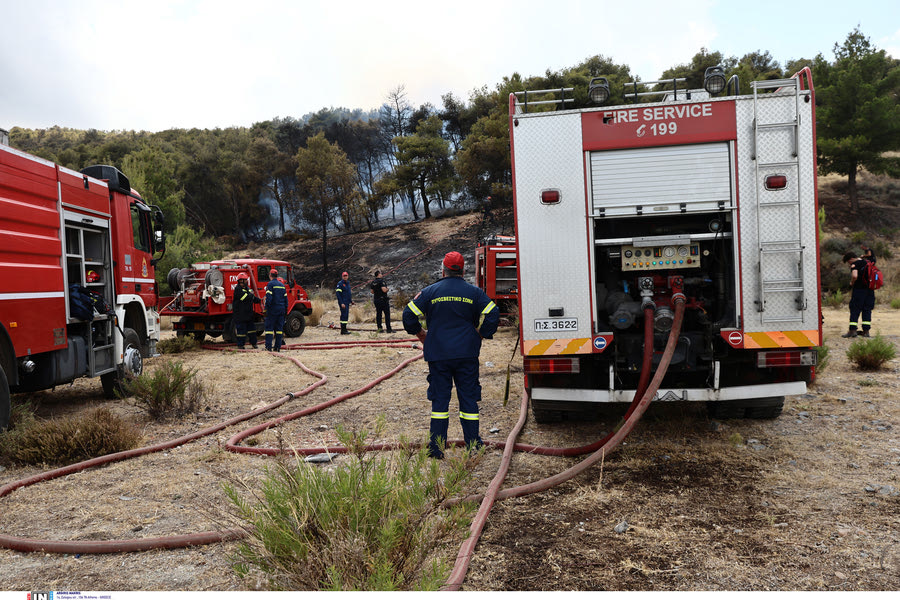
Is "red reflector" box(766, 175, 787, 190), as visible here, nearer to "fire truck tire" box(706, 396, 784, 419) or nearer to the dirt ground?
"fire truck tire" box(706, 396, 784, 419)

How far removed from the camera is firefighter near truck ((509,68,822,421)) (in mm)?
4820

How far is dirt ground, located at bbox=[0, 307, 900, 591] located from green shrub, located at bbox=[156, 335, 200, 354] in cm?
666

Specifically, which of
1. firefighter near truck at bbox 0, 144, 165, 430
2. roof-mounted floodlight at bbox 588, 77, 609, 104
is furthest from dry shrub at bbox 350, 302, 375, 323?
roof-mounted floodlight at bbox 588, 77, 609, 104

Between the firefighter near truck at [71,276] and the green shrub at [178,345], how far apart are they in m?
4.44

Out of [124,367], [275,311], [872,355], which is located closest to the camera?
[124,367]

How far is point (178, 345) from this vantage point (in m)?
13.5

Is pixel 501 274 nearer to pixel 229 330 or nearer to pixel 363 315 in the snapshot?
pixel 229 330

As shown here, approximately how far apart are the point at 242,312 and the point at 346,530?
11.9m

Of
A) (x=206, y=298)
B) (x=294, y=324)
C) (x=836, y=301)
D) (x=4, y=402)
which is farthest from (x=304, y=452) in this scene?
(x=836, y=301)

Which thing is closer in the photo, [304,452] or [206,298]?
[304,452]

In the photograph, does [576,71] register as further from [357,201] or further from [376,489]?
[376,489]

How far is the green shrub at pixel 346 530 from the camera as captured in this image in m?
2.27

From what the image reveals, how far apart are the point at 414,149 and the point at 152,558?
124 ft
